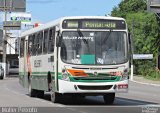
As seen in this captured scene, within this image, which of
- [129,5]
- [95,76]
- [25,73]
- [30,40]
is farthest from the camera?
[129,5]

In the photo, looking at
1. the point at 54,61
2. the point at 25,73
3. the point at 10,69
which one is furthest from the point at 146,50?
the point at 54,61

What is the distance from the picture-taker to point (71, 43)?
70.5 ft

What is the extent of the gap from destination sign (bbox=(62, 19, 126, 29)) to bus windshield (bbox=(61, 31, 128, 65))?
0.72 ft

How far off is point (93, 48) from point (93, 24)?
40.2 inches

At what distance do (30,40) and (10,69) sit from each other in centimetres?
6159

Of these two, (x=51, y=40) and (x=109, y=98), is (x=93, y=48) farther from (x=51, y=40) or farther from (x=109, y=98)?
(x=109, y=98)

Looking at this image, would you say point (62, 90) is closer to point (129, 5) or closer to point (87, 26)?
point (87, 26)

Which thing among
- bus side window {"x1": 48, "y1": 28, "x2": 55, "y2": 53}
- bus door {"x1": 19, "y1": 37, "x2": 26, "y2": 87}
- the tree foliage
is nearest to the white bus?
bus side window {"x1": 48, "y1": 28, "x2": 55, "y2": 53}

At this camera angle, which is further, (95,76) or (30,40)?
(30,40)

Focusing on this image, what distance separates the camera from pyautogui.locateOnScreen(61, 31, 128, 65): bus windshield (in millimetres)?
21328

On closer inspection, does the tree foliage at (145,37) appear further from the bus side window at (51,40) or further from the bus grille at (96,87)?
the bus grille at (96,87)

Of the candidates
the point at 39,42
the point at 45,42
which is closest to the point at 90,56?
the point at 45,42

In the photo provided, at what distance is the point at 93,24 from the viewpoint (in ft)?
71.6

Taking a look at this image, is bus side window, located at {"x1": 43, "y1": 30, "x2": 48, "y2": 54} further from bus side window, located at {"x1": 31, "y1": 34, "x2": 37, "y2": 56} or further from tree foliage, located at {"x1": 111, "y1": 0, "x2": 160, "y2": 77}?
tree foliage, located at {"x1": 111, "y1": 0, "x2": 160, "y2": 77}
